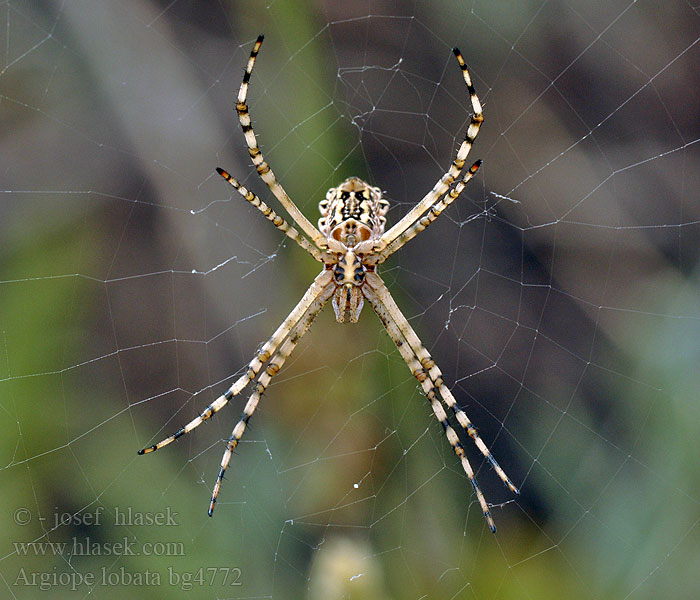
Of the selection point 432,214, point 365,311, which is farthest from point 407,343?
point 432,214

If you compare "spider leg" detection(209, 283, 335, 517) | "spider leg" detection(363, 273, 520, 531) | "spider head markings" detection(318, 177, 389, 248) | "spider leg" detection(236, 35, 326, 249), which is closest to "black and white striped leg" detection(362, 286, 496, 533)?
"spider leg" detection(363, 273, 520, 531)

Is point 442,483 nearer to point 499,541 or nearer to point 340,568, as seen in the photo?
point 499,541

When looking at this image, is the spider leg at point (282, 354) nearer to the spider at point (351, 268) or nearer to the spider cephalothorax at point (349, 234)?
the spider at point (351, 268)

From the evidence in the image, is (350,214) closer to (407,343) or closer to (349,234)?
(349,234)

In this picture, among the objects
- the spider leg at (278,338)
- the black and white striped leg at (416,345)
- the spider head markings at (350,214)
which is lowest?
the black and white striped leg at (416,345)

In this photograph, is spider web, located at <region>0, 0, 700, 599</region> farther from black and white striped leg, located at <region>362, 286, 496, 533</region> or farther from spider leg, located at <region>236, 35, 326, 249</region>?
spider leg, located at <region>236, 35, 326, 249</region>

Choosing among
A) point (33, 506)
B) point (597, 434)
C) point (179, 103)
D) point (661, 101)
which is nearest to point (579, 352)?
point (597, 434)

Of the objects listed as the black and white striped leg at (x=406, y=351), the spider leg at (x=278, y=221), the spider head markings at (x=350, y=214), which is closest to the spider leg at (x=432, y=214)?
the spider head markings at (x=350, y=214)
